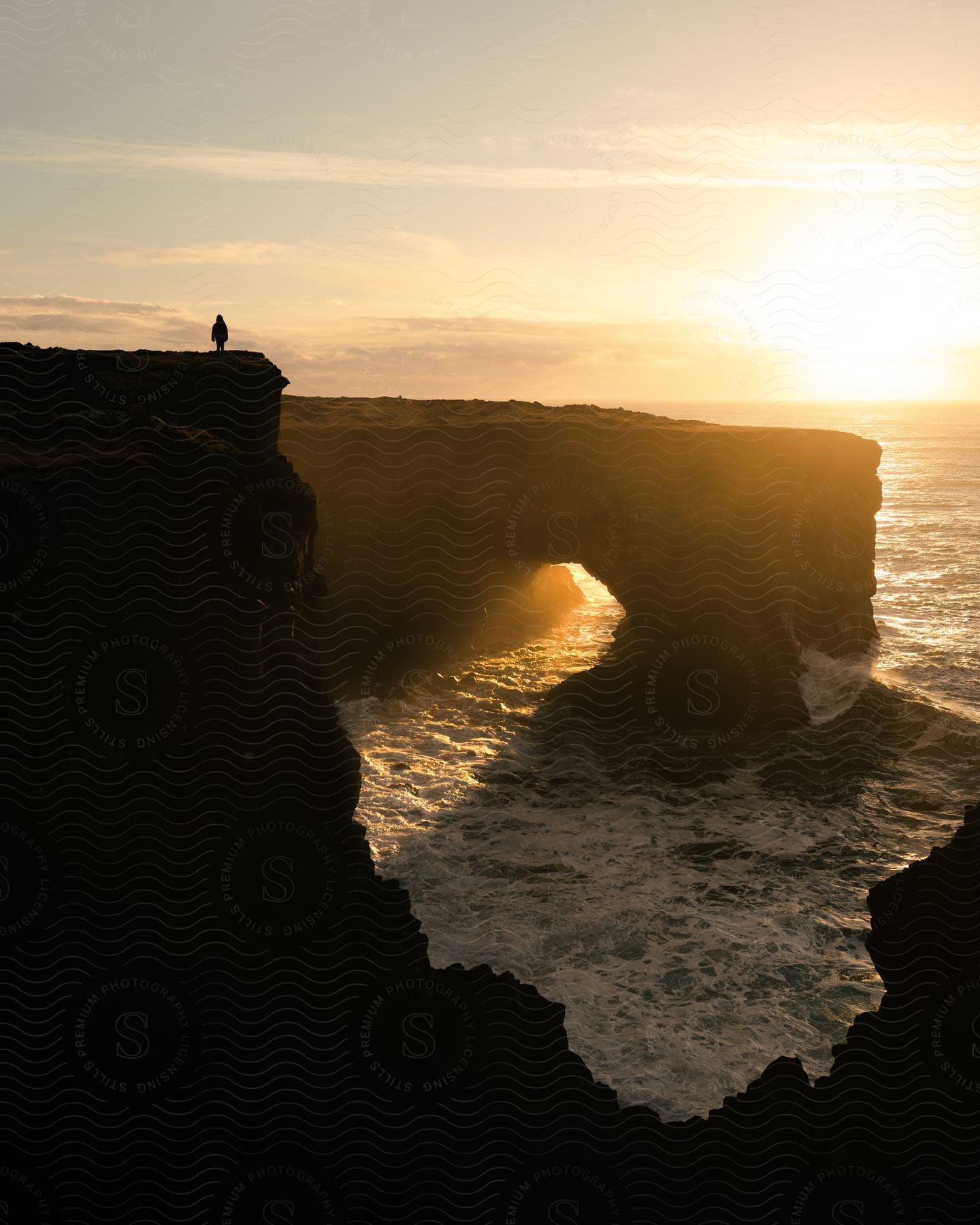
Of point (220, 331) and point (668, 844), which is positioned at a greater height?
point (220, 331)

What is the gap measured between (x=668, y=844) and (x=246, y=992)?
34.7 feet

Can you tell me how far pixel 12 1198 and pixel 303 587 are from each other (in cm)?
1144

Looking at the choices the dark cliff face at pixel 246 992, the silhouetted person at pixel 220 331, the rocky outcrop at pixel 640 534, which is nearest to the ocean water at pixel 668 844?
the dark cliff face at pixel 246 992

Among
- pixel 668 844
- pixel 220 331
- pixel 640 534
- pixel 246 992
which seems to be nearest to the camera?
pixel 246 992

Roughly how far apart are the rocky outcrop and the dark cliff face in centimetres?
1226

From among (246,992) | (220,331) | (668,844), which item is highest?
(220,331)

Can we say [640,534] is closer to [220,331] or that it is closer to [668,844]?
[668,844]

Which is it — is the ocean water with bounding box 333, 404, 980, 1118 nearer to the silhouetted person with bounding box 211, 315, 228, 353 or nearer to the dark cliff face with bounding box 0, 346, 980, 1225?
the dark cliff face with bounding box 0, 346, 980, 1225

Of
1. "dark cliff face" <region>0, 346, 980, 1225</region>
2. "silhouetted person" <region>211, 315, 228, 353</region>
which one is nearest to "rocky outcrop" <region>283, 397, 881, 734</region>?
"silhouetted person" <region>211, 315, 228, 353</region>

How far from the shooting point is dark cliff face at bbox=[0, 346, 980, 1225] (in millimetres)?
12422

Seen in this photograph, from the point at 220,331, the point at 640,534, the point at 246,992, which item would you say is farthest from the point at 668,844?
the point at 220,331

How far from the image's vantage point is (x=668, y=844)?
873 inches

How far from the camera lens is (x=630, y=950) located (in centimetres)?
1794

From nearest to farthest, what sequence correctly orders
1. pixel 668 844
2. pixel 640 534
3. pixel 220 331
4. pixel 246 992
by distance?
1. pixel 246 992
2. pixel 668 844
3. pixel 220 331
4. pixel 640 534
